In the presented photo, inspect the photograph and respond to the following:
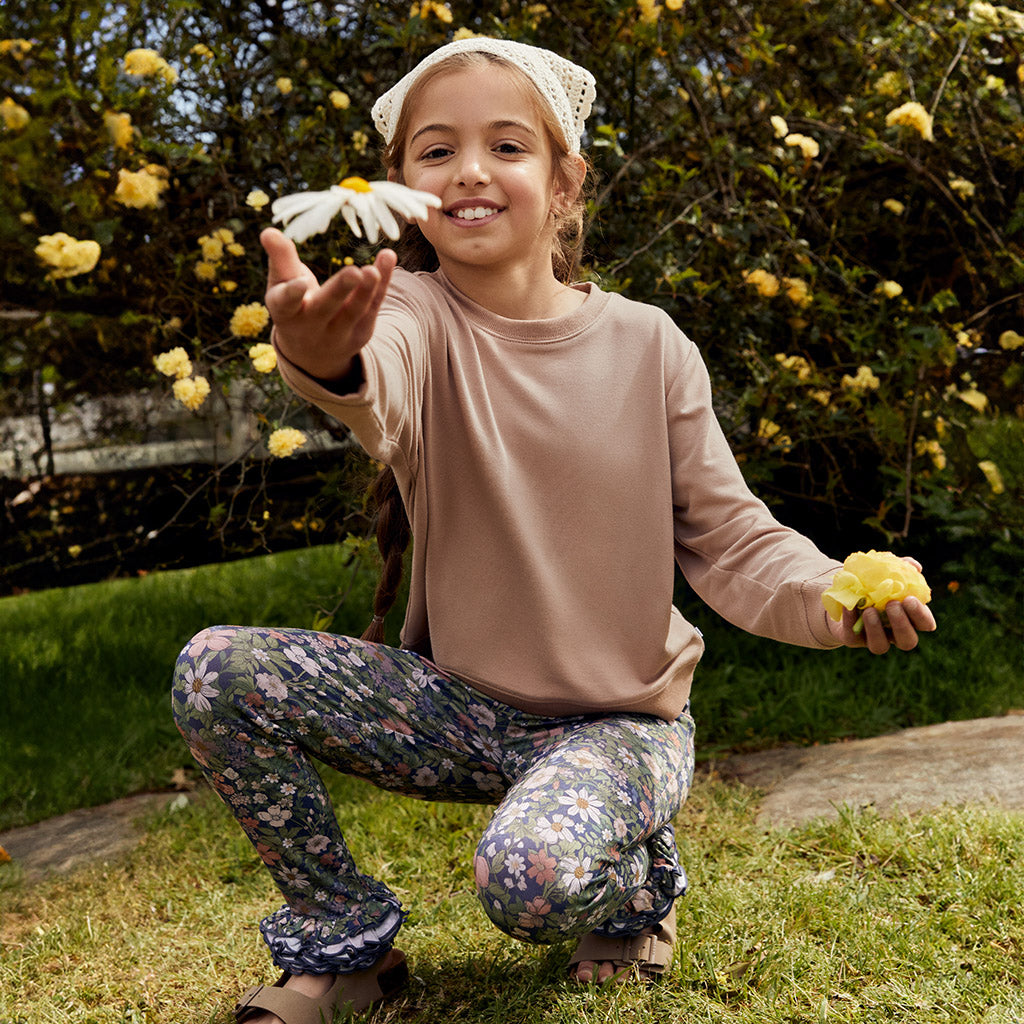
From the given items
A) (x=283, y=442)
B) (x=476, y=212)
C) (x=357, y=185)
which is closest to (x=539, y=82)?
(x=476, y=212)

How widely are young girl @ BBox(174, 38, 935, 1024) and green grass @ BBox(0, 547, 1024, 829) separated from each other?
3.03 ft

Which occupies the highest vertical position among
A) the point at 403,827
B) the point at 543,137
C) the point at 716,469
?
the point at 543,137

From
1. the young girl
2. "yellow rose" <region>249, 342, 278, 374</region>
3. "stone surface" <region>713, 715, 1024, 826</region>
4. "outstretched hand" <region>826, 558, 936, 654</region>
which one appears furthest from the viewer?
"stone surface" <region>713, 715, 1024, 826</region>

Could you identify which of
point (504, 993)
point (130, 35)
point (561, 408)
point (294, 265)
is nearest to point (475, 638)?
point (561, 408)

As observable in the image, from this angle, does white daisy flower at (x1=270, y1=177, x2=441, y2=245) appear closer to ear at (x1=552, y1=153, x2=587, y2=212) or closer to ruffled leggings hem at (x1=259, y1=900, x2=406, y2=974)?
ear at (x1=552, y1=153, x2=587, y2=212)

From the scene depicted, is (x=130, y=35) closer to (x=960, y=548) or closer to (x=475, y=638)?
(x=475, y=638)

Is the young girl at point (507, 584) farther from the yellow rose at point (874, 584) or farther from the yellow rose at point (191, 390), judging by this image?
the yellow rose at point (191, 390)

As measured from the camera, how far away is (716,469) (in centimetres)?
171

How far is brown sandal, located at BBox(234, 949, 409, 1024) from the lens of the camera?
1.56 m

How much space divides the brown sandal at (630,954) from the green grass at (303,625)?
1.06m

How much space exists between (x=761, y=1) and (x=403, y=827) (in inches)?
90.2

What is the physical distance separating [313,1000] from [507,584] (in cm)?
64

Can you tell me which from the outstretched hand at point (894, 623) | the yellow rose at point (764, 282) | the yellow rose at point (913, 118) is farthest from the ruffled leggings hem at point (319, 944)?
the yellow rose at point (913, 118)

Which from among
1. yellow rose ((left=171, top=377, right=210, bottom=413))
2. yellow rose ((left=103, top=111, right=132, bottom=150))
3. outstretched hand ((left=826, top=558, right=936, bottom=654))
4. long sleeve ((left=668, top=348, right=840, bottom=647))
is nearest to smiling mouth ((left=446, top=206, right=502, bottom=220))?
long sleeve ((left=668, top=348, right=840, bottom=647))
